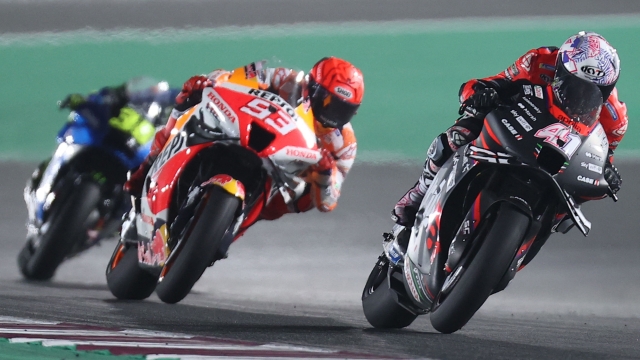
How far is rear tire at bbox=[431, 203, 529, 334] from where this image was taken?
430 centimetres

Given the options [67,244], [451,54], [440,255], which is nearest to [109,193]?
[67,244]

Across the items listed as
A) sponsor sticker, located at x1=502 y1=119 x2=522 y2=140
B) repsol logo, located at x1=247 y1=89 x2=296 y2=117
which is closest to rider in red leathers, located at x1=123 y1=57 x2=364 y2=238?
repsol logo, located at x1=247 y1=89 x2=296 y2=117

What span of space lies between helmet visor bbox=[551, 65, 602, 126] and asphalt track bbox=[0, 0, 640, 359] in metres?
0.97

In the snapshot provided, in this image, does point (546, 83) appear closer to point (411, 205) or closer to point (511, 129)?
point (511, 129)

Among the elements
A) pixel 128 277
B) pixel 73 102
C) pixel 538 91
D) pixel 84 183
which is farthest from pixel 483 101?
pixel 73 102

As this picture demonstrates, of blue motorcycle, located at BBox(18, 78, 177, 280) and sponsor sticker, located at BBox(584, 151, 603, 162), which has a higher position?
sponsor sticker, located at BBox(584, 151, 603, 162)

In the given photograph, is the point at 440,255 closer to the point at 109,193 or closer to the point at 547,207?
the point at 547,207

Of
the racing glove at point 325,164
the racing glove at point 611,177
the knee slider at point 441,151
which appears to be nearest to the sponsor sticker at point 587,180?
the racing glove at point 611,177

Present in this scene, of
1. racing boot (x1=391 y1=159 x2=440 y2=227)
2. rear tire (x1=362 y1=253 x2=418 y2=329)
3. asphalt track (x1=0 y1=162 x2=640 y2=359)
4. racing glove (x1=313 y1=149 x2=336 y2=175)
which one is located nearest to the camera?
asphalt track (x1=0 y1=162 x2=640 y2=359)

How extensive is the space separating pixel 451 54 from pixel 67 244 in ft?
14.6

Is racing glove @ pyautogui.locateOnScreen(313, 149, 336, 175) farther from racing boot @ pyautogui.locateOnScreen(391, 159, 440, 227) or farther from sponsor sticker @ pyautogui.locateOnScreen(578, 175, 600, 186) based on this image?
sponsor sticker @ pyautogui.locateOnScreen(578, 175, 600, 186)

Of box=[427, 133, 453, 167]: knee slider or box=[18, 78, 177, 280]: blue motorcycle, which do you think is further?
A: box=[18, 78, 177, 280]: blue motorcycle

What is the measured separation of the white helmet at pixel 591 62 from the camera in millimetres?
4547

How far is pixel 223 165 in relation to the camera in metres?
5.60
